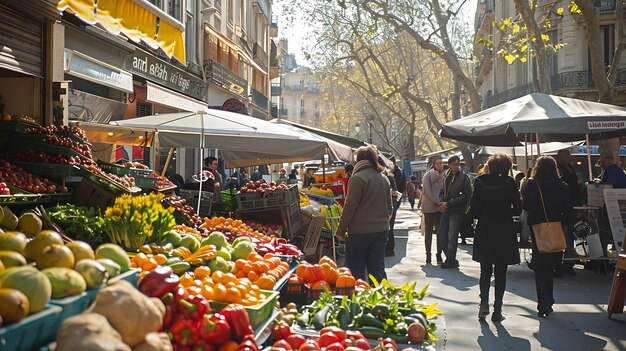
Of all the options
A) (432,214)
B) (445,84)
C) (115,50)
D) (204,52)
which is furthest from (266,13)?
(432,214)

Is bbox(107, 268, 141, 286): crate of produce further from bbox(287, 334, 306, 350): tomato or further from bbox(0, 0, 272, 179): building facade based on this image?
bbox(0, 0, 272, 179): building facade

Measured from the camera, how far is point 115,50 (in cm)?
1567

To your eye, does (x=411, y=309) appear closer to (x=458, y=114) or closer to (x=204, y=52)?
(x=204, y=52)

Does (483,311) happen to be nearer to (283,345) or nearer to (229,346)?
(283,345)

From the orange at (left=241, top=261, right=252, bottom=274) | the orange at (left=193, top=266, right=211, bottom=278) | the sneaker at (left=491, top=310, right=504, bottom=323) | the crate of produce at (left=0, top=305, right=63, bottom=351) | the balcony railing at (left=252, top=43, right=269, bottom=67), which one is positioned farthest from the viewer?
the balcony railing at (left=252, top=43, right=269, bottom=67)

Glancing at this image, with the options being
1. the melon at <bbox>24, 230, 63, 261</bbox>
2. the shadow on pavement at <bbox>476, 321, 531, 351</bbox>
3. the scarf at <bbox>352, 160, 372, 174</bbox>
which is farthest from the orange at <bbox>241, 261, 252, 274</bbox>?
the scarf at <bbox>352, 160, 372, 174</bbox>

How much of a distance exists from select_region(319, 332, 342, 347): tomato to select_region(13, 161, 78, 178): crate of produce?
11.9ft

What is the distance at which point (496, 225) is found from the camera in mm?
7973

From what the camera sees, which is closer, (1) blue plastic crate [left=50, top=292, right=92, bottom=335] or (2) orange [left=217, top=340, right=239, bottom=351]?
(1) blue plastic crate [left=50, top=292, right=92, bottom=335]

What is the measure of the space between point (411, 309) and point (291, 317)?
0.92 meters

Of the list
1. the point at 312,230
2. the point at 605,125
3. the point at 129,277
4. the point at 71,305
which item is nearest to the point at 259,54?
the point at 312,230

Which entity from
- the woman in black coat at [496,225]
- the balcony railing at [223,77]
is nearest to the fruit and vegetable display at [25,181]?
the woman in black coat at [496,225]

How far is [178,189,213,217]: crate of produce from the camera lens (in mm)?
10020

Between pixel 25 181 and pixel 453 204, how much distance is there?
7.87 meters
